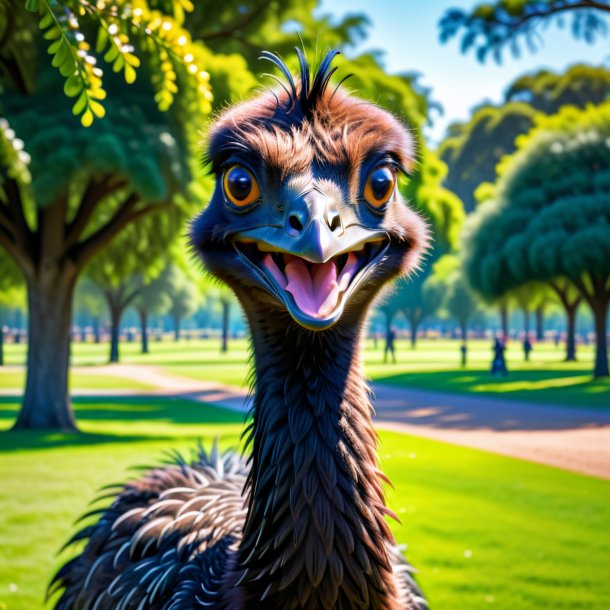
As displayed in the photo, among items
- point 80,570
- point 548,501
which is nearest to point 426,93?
point 548,501

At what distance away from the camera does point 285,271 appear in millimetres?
2164

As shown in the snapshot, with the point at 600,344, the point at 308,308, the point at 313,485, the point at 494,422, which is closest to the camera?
the point at 308,308

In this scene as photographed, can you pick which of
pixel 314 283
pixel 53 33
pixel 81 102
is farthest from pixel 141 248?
pixel 314 283

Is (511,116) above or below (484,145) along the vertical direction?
above

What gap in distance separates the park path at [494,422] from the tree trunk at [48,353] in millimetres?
5191

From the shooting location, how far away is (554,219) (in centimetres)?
2706

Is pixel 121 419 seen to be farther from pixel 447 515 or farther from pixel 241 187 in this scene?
pixel 241 187

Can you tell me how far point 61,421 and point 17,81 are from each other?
639cm

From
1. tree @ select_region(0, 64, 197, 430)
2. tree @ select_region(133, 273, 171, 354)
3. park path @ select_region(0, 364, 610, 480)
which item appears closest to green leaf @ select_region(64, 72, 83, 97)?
park path @ select_region(0, 364, 610, 480)

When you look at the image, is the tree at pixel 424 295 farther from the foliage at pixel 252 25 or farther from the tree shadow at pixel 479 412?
the foliage at pixel 252 25

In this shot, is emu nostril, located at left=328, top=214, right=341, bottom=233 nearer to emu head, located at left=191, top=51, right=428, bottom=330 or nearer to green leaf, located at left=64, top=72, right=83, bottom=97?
emu head, located at left=191, top=51, right=428, bottom=330

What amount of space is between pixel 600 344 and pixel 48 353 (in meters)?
21.2

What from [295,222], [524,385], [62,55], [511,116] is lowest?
[524,385]

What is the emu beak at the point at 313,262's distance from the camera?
6.41ft
